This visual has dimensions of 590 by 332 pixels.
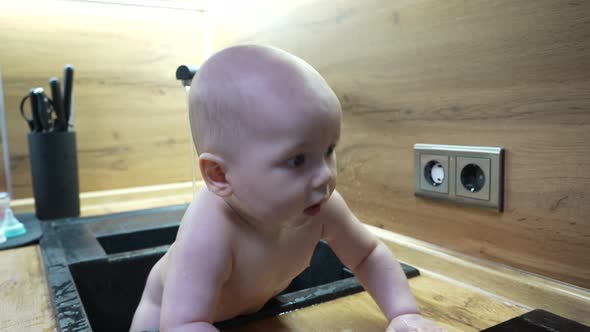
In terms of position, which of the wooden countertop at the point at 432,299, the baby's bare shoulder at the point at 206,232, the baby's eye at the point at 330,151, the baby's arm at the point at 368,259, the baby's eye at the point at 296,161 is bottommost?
the wooden countertop at the point at 432,299

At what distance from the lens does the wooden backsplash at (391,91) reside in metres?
0.58

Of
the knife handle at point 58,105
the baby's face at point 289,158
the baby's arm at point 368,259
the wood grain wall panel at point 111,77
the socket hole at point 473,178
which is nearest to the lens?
the baby's face at point 289,158

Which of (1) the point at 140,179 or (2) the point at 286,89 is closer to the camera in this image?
(2) the point at 286,89

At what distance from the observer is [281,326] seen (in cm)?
58

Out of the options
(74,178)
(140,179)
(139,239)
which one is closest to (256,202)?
A: (139,239)

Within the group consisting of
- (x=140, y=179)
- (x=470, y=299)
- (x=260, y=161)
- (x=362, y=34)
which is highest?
(x=362, y=34)

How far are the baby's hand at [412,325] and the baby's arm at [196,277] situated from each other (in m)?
0.19

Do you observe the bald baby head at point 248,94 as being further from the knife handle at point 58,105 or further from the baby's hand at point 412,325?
the knife handle at point 58,105

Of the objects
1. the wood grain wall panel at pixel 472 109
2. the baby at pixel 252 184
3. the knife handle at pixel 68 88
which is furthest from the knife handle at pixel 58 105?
the baby at pixel 252 184

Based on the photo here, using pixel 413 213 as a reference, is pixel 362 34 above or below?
above

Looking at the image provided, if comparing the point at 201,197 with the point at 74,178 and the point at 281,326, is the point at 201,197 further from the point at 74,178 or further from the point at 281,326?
the point at 74,178

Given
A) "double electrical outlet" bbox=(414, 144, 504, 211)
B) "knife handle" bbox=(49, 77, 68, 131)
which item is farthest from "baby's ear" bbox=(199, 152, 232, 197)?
"knife handle" bbox=(49, 77, 68, 131)

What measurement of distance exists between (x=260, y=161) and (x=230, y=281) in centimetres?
16

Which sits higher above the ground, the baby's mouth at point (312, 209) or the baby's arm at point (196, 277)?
the baby's mouth at point (312, 209)
